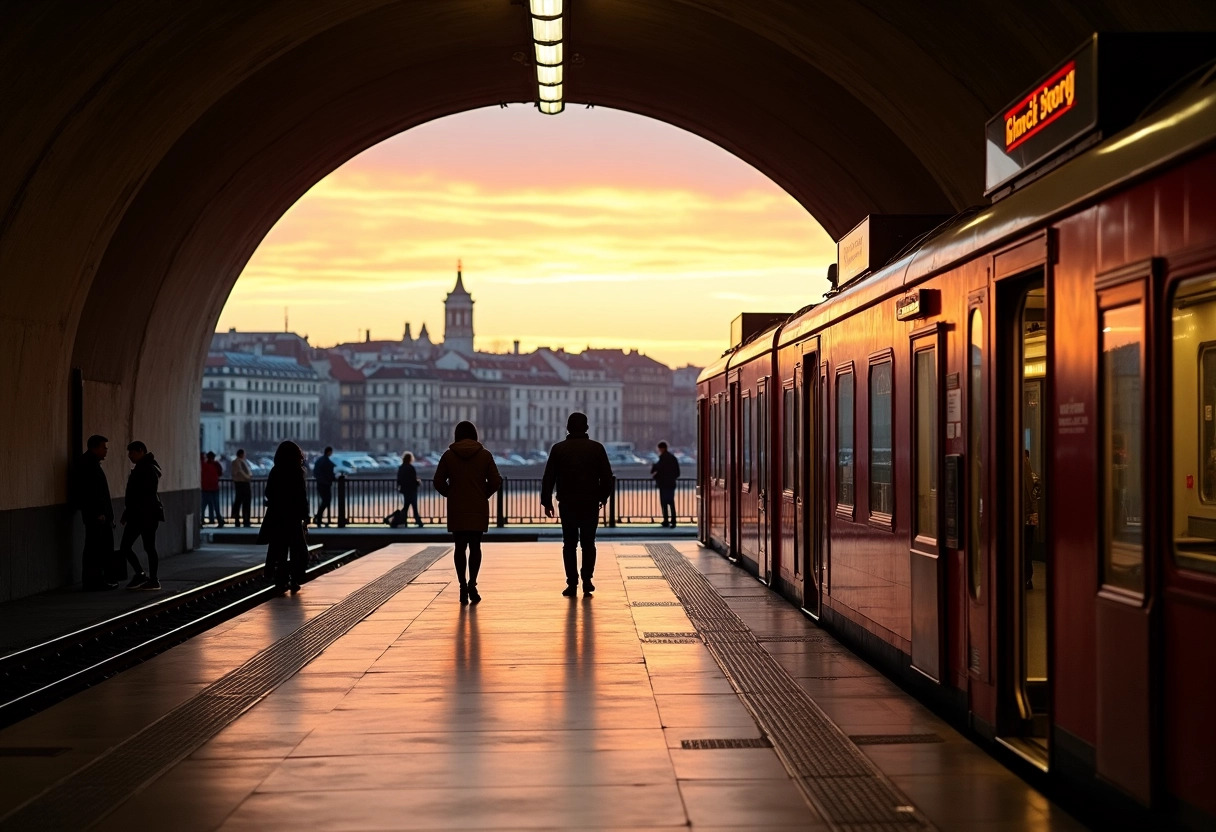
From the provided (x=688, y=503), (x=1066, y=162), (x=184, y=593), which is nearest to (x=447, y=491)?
(x=184, y=593)

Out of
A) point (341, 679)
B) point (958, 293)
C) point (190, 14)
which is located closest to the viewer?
point (958, 293)

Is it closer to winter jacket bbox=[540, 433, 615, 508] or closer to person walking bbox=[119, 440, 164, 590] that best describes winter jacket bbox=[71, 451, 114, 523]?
person walking bbox=[119, 440, 164, 590]

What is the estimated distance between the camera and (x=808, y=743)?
875cm

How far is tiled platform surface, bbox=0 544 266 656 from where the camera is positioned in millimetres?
15330

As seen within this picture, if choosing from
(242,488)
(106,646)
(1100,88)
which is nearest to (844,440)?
(1100,88)

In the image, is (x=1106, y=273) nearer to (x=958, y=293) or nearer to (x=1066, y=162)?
(x=1066, y=162)

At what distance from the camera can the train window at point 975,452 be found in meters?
8.49

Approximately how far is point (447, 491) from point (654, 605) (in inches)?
92.0

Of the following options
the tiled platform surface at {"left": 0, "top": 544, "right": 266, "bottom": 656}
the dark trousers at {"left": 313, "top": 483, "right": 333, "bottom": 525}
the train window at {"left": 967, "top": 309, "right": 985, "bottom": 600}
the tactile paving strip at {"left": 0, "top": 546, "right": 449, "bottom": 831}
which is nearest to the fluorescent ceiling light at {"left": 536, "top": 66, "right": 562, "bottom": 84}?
the tiled platform surface at {"left": 0, "top": 544, "right": 266, "bottom": 656}

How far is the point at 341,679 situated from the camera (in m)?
11.3

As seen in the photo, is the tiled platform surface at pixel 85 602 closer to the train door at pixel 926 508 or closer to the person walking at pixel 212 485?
the train door at pixel 926 508

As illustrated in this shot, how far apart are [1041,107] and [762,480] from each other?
11139 millimetres

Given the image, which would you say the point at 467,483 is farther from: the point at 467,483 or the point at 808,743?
the point at 808,743

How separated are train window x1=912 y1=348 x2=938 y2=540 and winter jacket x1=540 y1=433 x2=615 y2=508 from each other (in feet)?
22.1
